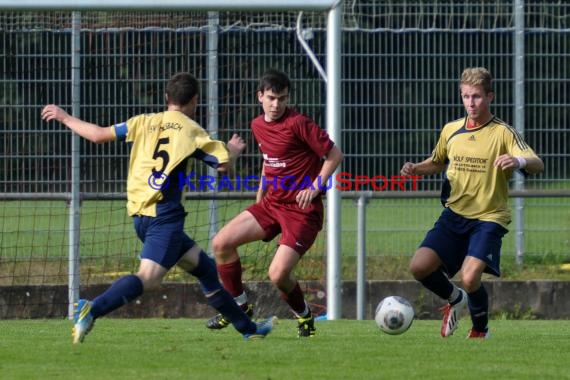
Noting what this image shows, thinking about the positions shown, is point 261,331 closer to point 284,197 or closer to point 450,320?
point 284,197

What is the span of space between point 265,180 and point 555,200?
500 centimetres

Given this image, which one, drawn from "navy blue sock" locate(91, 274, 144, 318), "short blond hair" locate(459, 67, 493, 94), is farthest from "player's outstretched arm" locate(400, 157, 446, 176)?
"navy blue sock" locate(91, 274, 144, 318)

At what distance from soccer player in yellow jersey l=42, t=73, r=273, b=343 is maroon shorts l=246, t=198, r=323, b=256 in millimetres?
1149

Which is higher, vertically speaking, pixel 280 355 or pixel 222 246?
pixel 222 246

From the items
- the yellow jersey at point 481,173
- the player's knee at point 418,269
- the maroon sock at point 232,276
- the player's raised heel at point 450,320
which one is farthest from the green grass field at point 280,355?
the yellow jersey at point 481,173

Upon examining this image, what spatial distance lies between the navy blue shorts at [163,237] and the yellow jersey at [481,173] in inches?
80.3

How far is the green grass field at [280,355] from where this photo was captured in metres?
6.65

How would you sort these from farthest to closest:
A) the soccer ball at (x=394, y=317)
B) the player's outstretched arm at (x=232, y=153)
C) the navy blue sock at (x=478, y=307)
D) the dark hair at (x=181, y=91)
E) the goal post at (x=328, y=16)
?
the goal post at (x=328, y=16) < the navy blue sock at (x=478, y=307) < the soccer ball at (x=394, y=317) < the dark hair at (x=181, y=91) < the player's outstretched arm at (x=232, y=153)

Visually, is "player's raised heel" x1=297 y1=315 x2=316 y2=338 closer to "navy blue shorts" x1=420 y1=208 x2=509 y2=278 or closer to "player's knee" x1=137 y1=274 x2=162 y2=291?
"navy blue shorts" x1=420 y1=208 x2=509 y2=278

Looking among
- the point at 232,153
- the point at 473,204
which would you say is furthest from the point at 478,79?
the point at 232,153

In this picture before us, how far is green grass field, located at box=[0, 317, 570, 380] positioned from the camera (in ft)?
21.8

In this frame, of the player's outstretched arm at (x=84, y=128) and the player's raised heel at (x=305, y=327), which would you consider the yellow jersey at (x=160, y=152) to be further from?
the player's raised heel at (x=305, y=327)

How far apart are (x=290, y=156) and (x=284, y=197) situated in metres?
0.29

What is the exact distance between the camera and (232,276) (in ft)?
30.5
